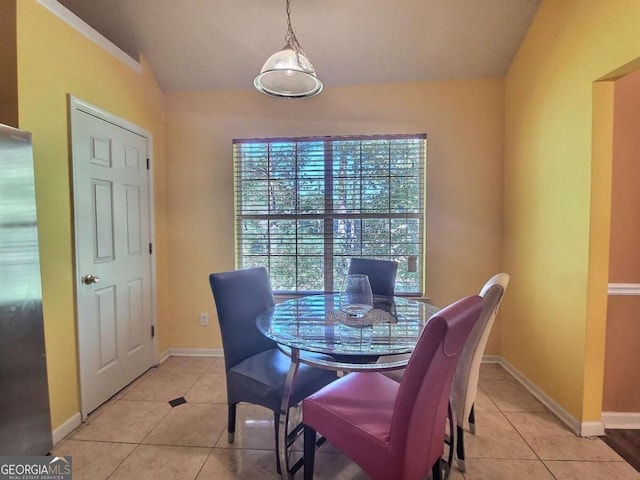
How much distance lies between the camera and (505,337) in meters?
2.79

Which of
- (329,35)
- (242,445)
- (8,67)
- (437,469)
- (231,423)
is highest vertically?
(329,35)

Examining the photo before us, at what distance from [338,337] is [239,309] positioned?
66 cm

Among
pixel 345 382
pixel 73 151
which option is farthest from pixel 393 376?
pixel 73 151

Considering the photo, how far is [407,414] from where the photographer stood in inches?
42.5

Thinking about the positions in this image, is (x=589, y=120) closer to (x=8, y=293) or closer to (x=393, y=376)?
(x=393, y=376)

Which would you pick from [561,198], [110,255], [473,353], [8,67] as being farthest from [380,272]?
[8,67]

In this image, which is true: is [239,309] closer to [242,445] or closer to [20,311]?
[242,445]

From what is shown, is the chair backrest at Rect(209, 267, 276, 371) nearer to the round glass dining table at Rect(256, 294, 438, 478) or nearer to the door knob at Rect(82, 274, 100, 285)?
the round glass dining table at Rect(256, 294, 438, 478)

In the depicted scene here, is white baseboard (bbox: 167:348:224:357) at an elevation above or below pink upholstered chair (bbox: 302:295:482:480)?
below

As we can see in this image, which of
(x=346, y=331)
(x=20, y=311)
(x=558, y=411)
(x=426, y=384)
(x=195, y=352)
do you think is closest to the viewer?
(x=426, y=384)

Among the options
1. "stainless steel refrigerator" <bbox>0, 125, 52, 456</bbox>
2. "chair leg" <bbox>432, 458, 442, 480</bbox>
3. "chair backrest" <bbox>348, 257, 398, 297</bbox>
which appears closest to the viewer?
"chair leg" <bbox>432, 458, 442, 480</bbox>

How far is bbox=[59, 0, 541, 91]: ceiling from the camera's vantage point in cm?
229

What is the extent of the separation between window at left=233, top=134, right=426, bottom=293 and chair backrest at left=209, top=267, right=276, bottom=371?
942mm

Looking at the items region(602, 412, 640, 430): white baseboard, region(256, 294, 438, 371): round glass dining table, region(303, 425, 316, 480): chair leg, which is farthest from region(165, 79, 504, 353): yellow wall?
region(303, 425, 316, 480): chair leg
